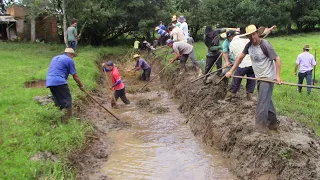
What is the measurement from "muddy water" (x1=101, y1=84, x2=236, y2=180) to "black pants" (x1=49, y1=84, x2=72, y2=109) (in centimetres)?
150

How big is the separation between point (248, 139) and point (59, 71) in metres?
4.25

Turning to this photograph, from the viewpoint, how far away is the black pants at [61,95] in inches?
297

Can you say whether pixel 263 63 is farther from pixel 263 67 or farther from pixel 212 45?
pixel 212 45

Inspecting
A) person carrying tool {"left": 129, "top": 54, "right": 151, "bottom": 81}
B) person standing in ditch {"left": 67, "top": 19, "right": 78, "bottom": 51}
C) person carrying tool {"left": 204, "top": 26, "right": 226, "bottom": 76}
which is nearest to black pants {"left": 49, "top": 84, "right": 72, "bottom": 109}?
person carrying tool {"left": 204, "top": 26, "right": 226, "bottom": 76}

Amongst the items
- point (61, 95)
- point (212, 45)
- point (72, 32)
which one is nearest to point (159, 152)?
point (61, 95)

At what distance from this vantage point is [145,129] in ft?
30.0

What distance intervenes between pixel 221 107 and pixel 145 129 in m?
2.17

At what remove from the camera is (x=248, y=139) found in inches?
247

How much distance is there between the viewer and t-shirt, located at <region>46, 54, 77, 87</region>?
24.3 ft

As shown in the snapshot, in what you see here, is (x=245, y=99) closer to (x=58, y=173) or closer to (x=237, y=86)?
(x=237, y=86)

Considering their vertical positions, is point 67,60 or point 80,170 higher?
point 67,60

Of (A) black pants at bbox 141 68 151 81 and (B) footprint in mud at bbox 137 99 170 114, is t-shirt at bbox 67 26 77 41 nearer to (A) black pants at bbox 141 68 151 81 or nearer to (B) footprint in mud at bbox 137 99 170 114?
(A) black pants at bbox 141 68 151 81

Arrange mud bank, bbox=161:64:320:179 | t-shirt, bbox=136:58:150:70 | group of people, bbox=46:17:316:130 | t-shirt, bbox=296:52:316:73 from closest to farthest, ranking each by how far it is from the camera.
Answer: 1. mud bank, bbox=161:64:320:179
2. group of people, bbox=46:17:316:130
3. t-shirt, bbox=296:52:316:73
4. t-shirt, bbox=136:58:150:70

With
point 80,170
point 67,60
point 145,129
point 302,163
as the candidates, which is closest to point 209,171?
point 302,163
